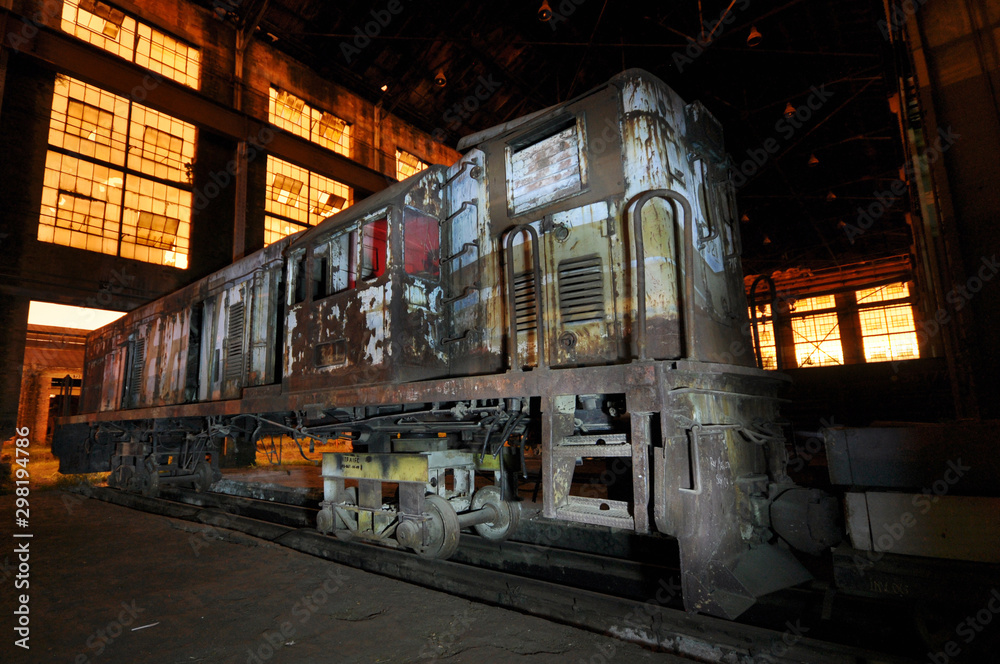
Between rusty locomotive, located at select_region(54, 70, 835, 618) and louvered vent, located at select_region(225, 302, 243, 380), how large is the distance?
0.34 meters

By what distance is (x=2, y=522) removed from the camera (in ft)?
24.1

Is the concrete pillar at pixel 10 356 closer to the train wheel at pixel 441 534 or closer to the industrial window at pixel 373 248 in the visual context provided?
the industrial window at pixel 373 248

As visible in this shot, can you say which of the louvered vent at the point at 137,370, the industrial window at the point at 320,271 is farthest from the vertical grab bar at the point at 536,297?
the louvered vent at the point at 137,370

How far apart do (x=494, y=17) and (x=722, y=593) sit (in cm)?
1549

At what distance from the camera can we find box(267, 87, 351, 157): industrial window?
16.2 m

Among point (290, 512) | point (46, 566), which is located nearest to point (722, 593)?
point (46, 566)

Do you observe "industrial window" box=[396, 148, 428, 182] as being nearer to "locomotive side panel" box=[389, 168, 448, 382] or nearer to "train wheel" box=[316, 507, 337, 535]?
"locomotive side panel" box=[389, 168, 448, 382]

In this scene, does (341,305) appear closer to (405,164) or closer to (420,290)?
(420,290)

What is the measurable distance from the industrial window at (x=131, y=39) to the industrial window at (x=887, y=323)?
1120 inches

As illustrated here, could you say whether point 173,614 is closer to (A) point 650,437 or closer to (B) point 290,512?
(A) point 650,437

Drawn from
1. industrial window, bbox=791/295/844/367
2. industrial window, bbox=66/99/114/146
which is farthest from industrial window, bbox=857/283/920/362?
industrial window, bbox=66/99/114/146

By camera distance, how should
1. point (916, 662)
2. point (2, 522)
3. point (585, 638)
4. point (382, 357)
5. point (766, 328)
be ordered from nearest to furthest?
point (916, 662)
point (585, 638)
point (382, 357)
point (2, 522)
point (766, 328)

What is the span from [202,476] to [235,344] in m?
3.96

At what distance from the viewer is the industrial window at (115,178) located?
40.6ft
